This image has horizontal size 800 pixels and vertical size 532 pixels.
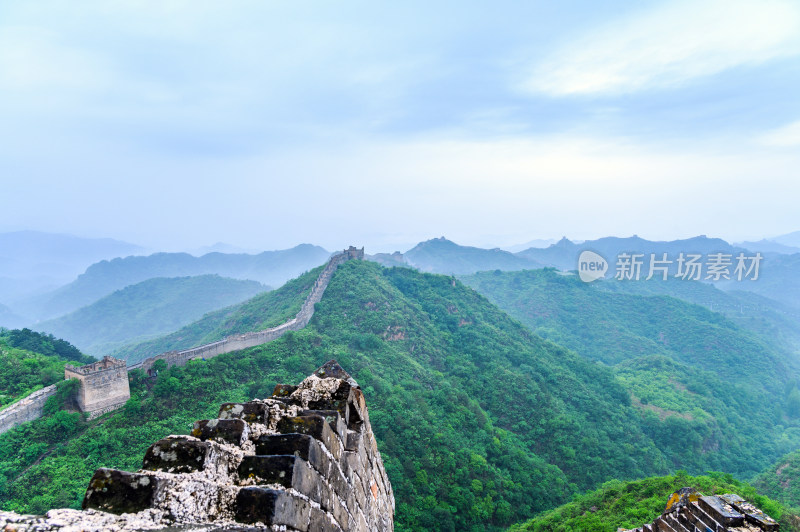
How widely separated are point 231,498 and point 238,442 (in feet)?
2.55

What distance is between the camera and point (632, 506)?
20.4 meters

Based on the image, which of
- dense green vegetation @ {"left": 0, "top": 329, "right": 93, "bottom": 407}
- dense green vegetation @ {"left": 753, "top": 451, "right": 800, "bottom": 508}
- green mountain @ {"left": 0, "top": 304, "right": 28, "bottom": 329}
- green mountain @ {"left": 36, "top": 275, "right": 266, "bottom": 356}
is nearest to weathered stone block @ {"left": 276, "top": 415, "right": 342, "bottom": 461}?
dense green vegetation @ {"left": 0, "top": 329, "right": 93, "bottom": 407}

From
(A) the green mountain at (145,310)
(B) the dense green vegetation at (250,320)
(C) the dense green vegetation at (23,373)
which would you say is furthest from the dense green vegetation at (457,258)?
(C) the dense green vegetation at (23,373)

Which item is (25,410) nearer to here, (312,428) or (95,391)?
(95,391)

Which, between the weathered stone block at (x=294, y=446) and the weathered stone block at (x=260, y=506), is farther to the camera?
the weathered stone block at (x=294, y=446)

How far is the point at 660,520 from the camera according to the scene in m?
10.2

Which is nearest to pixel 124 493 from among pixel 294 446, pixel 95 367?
pixel 294 446

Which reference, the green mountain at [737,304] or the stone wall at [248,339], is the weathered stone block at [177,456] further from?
the green mountain at [737,304]

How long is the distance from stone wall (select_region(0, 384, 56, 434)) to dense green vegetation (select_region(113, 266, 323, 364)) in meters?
17.5

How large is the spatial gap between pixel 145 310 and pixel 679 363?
130m

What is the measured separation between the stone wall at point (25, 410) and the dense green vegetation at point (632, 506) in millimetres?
26546

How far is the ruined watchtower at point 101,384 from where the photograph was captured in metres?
22.6

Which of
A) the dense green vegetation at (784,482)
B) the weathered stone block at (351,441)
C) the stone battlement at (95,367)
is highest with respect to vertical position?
the weathered stone block at (351,441)

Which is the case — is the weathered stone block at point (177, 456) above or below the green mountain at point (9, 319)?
above
